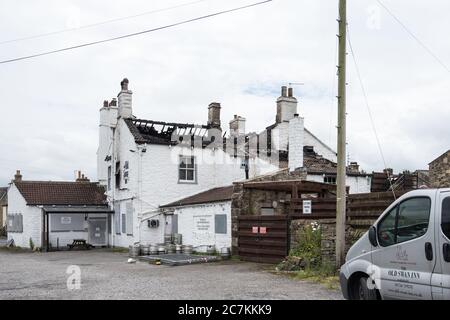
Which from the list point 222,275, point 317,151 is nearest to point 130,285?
point 222,275

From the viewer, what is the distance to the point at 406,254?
8.53 meters

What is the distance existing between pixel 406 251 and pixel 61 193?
99.1 ft

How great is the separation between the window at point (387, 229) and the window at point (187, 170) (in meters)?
22.1

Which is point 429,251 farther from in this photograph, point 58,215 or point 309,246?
point 58,215

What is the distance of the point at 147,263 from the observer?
69.4 ft

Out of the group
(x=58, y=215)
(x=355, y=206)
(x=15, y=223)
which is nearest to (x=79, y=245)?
(x=58, y=215)

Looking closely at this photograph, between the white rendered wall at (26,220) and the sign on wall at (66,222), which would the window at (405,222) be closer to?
the white rendered wall at (26,220)

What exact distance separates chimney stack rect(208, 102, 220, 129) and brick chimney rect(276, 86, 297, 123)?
4.10m

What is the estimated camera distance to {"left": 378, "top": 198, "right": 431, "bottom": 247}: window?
Result: 8336 millimetres

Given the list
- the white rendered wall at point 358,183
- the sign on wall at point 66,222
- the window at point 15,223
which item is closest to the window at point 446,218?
the white rendered wall at point 358,183

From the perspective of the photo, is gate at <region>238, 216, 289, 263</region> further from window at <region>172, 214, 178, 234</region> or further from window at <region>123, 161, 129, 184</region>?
window at <region>123, 161, 129, 184</region>

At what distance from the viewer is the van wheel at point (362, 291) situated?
9304mm
